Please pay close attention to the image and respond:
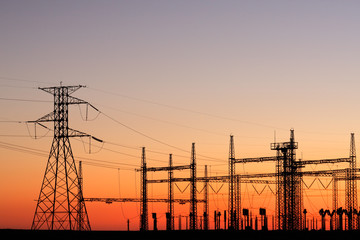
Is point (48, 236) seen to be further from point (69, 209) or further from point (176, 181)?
point (176, 181)

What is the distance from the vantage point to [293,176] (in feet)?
→ 320

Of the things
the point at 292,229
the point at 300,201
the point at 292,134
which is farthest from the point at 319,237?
the point at 300,201

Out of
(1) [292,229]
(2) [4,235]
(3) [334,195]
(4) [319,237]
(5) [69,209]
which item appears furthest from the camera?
(3) [334,195]

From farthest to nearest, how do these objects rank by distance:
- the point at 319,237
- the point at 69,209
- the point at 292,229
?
the point at 292,229
the point at 319,237
the point at 69,209

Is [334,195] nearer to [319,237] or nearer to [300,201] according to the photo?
[300,201]

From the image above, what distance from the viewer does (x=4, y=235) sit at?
6066 centimetres

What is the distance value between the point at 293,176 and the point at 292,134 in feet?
17.2

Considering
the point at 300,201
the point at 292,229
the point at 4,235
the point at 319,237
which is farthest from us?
the point at 300,201

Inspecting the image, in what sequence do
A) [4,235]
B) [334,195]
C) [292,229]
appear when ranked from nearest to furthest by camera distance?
[4,235] < [292,229] < [334,195]

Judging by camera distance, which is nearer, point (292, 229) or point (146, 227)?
point (292, 229)

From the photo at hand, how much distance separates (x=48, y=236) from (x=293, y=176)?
142 feet

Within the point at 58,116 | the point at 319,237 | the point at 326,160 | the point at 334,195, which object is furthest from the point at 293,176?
the point at 58,116

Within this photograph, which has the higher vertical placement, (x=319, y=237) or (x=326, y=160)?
(x=326, y=160)

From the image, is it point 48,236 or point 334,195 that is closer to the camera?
point 48,236
